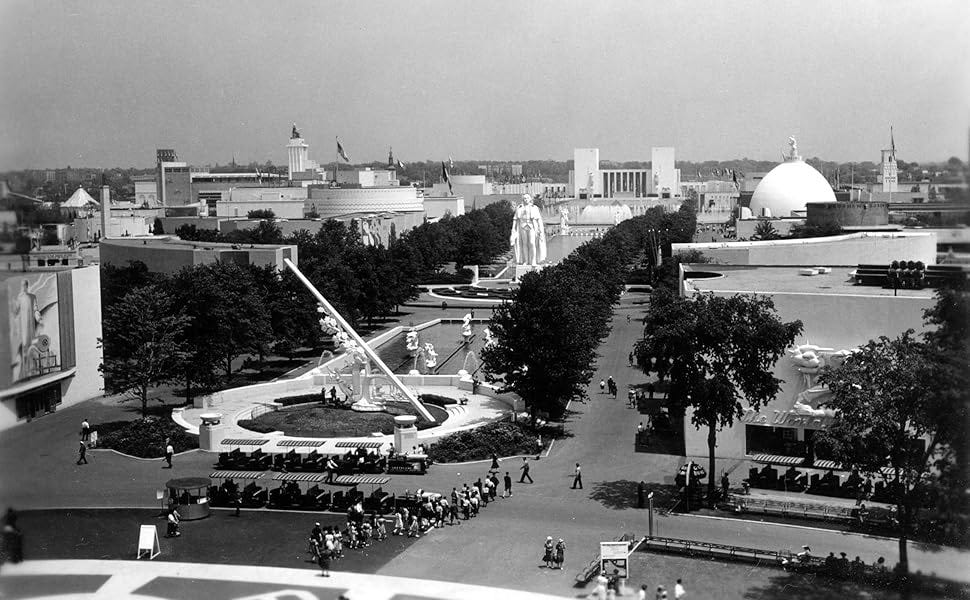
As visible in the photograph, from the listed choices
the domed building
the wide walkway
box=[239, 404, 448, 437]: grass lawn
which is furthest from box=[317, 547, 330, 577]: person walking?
the domed building

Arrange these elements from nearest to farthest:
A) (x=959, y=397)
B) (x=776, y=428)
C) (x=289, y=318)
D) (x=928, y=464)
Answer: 1. (x=959, y=397)
2. (x=928, y=464)
3. (x=776, y=428)
4. (x=289, y=318)

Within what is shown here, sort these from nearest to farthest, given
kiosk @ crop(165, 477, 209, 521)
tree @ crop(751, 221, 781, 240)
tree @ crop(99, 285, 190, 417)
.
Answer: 1. kiosk @ crop(165, 477, 209, 521)
2. tree @ crop(99, 285, 190, 417)
3. tree @ crop(751, 221, 781, 240)

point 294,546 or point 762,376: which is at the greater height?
point 762,376

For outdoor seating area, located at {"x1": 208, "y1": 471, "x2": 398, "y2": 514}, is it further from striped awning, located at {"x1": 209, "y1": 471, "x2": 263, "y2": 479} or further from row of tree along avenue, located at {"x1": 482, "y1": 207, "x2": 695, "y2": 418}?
row of tree along avenue, located at {"x1": 482, "y1": 207, "x2": 695, "y2": 418}

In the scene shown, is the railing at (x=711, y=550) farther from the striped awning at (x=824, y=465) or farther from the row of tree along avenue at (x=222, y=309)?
the row of tree along avenue at (x=222, y=309)

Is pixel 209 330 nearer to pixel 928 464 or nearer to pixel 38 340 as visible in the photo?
pixel 38 340

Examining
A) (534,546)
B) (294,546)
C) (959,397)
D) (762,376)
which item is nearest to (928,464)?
(959,397)

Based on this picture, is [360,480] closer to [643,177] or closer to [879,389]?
[879,389]
